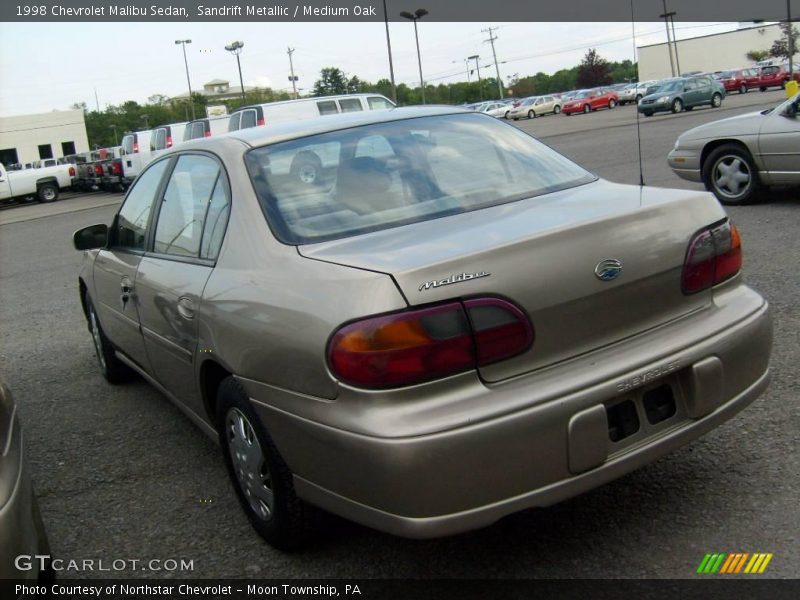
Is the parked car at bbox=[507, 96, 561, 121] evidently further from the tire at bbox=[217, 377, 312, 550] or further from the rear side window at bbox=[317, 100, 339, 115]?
the tire at bbox=[217, 377, 312, 550]

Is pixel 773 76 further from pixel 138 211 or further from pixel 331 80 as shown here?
pixel 138 211

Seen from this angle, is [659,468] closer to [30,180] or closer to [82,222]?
[82,222]

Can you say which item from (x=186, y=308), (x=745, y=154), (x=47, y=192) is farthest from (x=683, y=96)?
(x=186, y=308)

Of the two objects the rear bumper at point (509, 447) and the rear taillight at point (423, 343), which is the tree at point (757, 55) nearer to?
the rear bumper at point (509, 447)

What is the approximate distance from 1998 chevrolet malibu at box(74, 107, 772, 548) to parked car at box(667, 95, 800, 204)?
240 inches

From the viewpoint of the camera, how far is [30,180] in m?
30.5

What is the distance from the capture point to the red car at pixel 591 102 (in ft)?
185

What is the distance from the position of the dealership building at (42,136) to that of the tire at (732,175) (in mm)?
66931

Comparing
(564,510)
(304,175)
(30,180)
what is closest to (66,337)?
(304,175)

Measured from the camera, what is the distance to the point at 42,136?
70000 millimetres

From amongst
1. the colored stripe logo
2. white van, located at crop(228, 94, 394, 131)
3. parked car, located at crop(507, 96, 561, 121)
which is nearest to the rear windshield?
the colored stripe logo

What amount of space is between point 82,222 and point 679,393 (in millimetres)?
18755

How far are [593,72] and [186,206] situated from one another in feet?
319

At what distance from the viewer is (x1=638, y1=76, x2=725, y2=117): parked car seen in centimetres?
3656
